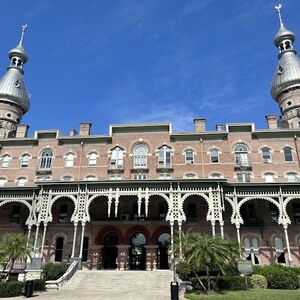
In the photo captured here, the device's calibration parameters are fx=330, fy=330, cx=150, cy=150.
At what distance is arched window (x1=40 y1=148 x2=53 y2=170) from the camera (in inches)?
1411

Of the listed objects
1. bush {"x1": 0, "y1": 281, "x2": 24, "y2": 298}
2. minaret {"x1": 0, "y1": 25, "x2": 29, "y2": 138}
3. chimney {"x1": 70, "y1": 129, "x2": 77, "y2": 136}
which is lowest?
bush {"x1": 0, "y1": 281, "x2": 24, "y2": 298}

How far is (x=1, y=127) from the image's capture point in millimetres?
42594

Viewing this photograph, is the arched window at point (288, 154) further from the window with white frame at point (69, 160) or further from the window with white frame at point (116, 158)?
the window with white frame at point (69, 160)

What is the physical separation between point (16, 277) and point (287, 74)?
3898 centimetres

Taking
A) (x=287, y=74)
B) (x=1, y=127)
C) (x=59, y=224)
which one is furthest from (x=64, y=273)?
(x=287, y=74)

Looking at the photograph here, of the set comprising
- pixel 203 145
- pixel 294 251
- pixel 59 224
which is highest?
pixel 203 145

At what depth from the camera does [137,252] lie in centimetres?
3162

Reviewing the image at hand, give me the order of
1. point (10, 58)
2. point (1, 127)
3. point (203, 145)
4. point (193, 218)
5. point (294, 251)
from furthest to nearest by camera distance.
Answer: point (10, 58), point (1, 127), point (203, 145), point (193, 218), point (294, 251)

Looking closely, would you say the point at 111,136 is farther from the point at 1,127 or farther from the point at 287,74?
the point at 287,74

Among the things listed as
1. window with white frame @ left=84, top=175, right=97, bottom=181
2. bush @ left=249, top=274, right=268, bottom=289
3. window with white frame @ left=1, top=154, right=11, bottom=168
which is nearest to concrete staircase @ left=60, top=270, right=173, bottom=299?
bush @ left=249, top=274, right=268, bottom=289

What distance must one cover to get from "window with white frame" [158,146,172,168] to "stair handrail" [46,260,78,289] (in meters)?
13.4

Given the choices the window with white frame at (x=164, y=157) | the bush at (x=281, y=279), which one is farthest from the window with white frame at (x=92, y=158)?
the bush at (x=281, y=279)

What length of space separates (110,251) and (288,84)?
30.3 m

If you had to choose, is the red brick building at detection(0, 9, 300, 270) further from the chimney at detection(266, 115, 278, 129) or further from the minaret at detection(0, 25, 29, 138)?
the minaret at detection(0, 25, 29, 138)
